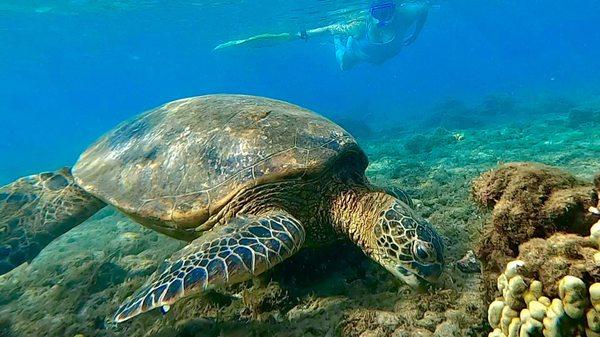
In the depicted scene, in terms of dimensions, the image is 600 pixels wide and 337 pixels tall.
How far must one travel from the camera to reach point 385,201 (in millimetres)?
3676

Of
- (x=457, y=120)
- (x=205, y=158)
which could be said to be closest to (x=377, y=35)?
(x=457, y=120)

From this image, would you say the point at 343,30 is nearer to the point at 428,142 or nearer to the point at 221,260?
the point at 428,142

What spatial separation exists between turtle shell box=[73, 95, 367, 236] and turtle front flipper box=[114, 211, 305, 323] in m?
0.54

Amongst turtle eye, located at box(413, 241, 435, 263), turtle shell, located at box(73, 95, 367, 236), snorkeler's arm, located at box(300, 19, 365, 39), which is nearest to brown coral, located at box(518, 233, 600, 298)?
turtle eye, located at box(413, 241, 435, 263)

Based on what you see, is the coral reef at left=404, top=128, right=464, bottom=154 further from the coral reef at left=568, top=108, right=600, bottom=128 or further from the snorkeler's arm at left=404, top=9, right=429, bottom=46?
the snorkeler's arm at left=404, top=9, right=429, bottom=46

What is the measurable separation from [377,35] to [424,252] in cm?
1981

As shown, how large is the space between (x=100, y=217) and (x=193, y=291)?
1077 cm

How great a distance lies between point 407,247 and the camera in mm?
3088

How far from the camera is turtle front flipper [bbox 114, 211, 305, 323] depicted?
2.63 metres

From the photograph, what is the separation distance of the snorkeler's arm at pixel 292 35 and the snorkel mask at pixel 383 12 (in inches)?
152

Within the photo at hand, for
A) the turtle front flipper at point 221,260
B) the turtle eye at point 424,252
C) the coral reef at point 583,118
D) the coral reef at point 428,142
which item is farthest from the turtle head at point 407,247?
the coral reef at point 583,118

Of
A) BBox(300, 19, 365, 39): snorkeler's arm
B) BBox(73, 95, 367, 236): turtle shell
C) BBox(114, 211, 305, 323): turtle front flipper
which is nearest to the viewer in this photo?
BBox(114, 211, 305, 323): turtle front flipper

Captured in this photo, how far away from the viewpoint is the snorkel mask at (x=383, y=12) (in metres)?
18.4

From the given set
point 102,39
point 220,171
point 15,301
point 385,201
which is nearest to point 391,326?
point 385,201
